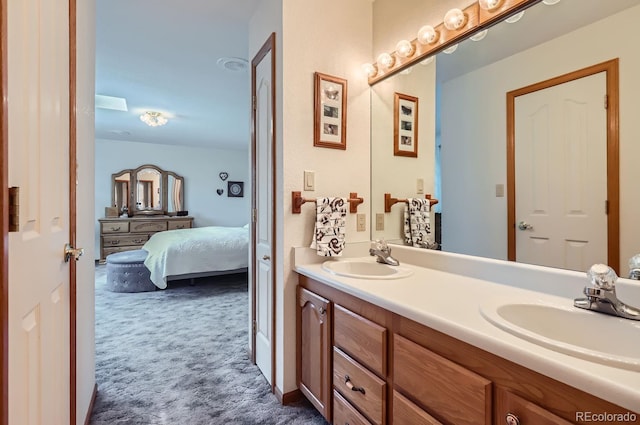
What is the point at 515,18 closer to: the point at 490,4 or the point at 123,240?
the point at 490,4

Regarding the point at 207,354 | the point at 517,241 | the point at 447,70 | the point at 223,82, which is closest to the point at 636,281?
the point at 517,241

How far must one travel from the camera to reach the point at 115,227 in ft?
19.3

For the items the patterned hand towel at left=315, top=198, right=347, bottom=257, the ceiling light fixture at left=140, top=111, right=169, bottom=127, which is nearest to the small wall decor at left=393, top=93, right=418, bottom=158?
the patterned hand towel at left=315, top=198, right=347, bottom=257

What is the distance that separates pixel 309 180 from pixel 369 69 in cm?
86

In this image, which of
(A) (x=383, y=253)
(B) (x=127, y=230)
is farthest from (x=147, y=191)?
(A) (x=383, y=253)

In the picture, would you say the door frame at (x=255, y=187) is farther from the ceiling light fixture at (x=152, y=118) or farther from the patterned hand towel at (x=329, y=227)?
the ceiling light fixture at (x=152, y=118)

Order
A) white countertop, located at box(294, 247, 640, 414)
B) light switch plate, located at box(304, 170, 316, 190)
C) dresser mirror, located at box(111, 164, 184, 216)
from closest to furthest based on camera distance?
white countertop, located at box(294, 247, 640, 414), light switch plate, located at box(304, 170, 316, 190), dresser mirror, located at box(111, 164, 184, 216)

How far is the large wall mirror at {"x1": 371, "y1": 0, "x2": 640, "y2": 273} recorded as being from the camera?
1005 mm

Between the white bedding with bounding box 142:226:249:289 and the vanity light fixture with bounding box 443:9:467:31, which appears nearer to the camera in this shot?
the vanity light fixture with bounding box 443:9:467:31

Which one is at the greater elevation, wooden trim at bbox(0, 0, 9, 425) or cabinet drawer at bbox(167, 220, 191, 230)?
wooden trim at bbox(0, 0, 9, 425)

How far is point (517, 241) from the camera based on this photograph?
1.30 metres

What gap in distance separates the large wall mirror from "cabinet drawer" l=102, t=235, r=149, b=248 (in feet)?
18.7

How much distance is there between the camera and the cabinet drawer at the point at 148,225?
6.05 meters

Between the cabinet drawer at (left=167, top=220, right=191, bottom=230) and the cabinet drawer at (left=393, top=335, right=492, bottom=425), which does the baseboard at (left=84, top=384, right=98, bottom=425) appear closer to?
the cabinet drawer at (left=393, top=335, right=492, bottom=425)
